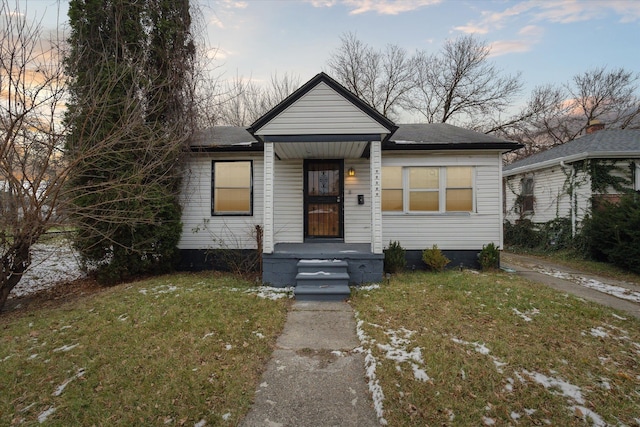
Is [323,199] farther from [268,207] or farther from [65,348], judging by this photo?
[65,348]

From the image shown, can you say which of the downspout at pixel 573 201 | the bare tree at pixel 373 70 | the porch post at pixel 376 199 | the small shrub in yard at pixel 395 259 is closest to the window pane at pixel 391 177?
the porch post at pixel 376 199

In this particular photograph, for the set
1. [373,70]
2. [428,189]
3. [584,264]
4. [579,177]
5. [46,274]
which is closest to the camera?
[428,189]

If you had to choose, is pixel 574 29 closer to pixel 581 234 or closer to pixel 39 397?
pixel 581 234

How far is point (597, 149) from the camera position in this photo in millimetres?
9500

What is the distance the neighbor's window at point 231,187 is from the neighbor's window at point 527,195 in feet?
38.1

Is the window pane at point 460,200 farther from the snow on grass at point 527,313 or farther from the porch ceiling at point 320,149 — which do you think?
the snow on grass at point 527,313

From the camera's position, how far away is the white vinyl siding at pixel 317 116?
6.22 metres

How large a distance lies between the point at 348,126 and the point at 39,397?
5982 millimetres

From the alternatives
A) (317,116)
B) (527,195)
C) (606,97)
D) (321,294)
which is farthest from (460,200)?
(606,97)

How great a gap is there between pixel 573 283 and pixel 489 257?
5.82 feet

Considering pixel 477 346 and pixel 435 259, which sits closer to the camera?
pixel 477 346

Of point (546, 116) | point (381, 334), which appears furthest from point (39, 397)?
point (546, 116)

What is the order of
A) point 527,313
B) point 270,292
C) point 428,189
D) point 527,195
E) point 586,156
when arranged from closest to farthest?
point 527,313, point 270,292, point 428,189, point 586,156, point 527,195

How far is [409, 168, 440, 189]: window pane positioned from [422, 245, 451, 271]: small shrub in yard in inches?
65.7
